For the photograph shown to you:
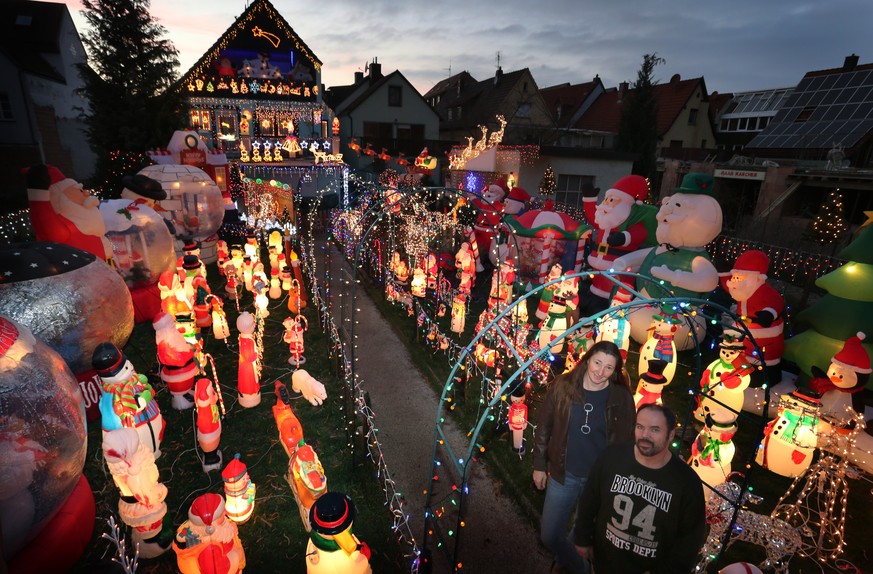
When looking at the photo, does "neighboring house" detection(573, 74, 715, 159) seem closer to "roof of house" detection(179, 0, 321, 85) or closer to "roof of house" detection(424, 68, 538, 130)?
"roof of house" detection(424, 68, 538, 130)

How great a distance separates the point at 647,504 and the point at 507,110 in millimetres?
32156

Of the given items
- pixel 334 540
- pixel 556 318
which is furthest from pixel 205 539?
pixel 556 318

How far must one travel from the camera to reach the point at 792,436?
564cm

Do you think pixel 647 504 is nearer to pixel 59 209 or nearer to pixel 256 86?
pixel 59 209

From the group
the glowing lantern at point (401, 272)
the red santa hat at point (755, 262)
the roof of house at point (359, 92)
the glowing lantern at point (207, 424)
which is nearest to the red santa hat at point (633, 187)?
the red santa hat at point (755, 262)

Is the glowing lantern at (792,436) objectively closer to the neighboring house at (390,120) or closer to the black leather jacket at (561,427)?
the black leather jacket at (561,427)

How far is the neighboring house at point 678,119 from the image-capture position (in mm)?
29484

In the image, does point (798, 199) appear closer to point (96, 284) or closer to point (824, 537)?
point (824, 537)

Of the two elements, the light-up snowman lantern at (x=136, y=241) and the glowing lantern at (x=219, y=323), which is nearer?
the light-up snowman lantern at (x=136, y=241)

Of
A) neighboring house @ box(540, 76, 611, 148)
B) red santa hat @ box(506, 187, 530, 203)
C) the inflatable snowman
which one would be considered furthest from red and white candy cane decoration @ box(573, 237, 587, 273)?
neighboring house @ box(540, 76, 611, 148)

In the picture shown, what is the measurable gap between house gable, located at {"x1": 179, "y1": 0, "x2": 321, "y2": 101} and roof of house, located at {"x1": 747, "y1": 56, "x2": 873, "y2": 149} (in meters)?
26.4

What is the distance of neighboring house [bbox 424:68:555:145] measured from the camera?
104ft

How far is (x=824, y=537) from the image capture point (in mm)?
5070

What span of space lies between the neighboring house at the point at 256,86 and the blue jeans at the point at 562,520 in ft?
75.1
